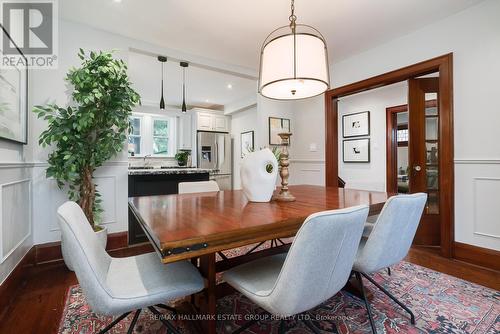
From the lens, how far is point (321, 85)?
1.84 meters

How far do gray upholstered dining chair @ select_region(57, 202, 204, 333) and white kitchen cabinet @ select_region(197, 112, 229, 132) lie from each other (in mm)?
4819

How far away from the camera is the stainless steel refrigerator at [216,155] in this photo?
578 cm

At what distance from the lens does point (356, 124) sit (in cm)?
504

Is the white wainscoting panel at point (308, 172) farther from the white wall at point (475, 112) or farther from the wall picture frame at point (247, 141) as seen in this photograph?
the white wall at point (475, 112)

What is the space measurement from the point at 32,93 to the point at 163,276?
2339 mm

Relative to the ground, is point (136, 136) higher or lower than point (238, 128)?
lower

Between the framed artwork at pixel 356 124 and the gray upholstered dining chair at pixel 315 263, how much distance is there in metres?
4.41

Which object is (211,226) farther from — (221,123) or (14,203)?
(221,123)

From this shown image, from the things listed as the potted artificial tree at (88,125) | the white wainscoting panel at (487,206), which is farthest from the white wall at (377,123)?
the potted artificial tree at (88,125)

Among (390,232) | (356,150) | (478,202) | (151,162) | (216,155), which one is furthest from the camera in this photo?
(216,155)

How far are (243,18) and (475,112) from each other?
2441 millimetres

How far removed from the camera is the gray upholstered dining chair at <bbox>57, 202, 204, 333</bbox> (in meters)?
0.92

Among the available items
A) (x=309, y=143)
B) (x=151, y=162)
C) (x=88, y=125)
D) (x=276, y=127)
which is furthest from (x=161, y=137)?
(x=88, y=125)

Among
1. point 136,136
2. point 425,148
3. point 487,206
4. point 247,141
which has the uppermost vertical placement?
point 136,136
